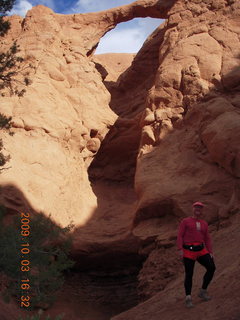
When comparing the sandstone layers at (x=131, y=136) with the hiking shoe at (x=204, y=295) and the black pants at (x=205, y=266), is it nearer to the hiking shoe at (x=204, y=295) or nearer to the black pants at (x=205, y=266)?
the hiking shoe at (x=204, y=295)

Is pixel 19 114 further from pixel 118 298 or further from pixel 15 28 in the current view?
pixel 118 298

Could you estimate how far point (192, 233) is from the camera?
4605mm

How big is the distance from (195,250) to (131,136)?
9018mm

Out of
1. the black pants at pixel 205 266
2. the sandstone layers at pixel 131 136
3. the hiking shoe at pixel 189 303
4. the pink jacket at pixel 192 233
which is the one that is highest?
the pink jacket at pixel 192 233

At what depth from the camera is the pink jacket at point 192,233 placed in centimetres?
459

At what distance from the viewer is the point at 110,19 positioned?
14984 millimetres

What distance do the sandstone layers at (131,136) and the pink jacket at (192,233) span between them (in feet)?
6.87

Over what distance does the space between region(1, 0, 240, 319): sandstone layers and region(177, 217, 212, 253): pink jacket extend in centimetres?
209

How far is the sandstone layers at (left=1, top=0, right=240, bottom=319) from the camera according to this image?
29.5 ft

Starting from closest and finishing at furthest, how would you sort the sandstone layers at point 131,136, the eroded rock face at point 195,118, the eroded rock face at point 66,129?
the eroded rock face at point 195,118
the sandstone layers at point 131,136
the eroded rock face at point 66,129

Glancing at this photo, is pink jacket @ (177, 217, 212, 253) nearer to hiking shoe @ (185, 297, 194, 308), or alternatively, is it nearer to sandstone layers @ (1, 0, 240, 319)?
hiking shoe @ (185, 297, 194, 308)
